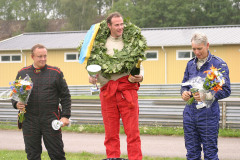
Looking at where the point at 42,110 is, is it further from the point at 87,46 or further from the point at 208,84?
the point at 208,84

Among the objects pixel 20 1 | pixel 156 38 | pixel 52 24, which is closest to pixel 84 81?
pixel 156 38

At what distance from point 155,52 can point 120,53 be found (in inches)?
843

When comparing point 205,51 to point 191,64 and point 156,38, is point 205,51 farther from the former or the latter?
point 156,38

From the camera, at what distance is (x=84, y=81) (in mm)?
27906

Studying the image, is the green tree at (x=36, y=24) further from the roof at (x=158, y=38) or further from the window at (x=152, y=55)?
the window at (x=152, y=55)

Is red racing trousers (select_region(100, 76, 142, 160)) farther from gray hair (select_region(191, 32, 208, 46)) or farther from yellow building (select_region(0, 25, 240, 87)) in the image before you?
yellow building (select_region(0, 25, 240, 87))

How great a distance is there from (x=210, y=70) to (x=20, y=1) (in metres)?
74.5

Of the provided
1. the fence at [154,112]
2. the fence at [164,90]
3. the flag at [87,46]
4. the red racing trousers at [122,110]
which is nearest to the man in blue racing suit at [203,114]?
the red racing trousers at [122,110]

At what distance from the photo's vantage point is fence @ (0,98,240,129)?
34.5 ft

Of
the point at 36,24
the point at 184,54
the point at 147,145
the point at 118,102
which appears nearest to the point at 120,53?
the point at 118,102

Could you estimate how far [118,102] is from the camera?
18.2ft

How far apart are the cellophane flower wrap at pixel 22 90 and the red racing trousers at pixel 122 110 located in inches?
44.4

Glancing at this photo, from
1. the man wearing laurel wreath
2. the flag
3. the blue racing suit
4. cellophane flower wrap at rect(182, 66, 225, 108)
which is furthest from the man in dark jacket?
cellophane flower wrap at rect(182, 66, 225, 108)

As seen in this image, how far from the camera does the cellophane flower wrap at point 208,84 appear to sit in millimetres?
4895
